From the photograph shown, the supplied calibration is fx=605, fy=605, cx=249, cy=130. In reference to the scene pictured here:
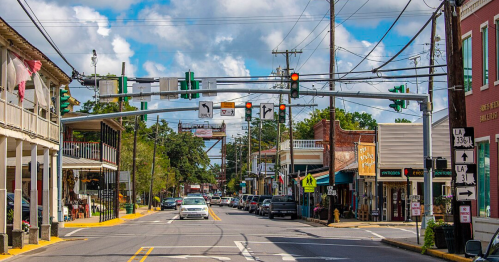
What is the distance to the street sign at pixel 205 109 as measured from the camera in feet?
89.1

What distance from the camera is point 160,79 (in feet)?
79.4

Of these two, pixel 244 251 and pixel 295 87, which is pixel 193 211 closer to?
pixel 295 87

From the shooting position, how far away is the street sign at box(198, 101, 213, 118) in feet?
89.1

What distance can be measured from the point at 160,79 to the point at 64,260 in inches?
389

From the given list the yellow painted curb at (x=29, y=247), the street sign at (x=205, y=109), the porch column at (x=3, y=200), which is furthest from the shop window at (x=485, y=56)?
the yellow painted curb at (x=29, y=247)

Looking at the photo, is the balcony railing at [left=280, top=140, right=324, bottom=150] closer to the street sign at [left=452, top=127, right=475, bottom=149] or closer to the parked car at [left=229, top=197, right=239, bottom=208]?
the parked car at [left=229, top=197, right=239, bottom=208]

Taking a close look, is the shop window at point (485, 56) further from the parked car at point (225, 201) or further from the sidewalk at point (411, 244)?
the parked car at point (225, 201)

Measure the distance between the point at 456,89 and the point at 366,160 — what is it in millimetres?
21037

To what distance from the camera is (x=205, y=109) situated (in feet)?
89.2

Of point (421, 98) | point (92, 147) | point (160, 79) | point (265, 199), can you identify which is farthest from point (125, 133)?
point (421, 98)

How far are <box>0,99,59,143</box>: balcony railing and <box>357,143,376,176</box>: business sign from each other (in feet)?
63.1

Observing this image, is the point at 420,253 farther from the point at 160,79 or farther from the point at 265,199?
the point at 265,199

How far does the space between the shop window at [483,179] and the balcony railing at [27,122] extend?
16.4 m

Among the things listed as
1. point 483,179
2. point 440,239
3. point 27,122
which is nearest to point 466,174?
point 440,239
